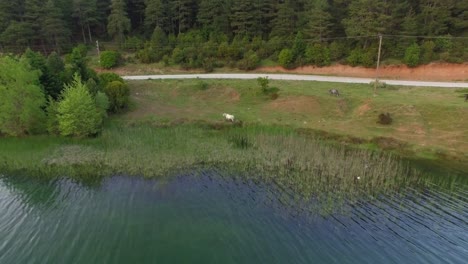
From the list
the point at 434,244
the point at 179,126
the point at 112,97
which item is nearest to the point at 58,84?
the point at 112,97

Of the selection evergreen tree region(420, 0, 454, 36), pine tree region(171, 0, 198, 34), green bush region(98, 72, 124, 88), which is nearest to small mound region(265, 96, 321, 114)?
green bush region(98, 72, 124, 88)

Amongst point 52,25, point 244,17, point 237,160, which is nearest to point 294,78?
point 244,17

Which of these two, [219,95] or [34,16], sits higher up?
[34,16]

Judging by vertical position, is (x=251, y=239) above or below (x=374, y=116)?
below

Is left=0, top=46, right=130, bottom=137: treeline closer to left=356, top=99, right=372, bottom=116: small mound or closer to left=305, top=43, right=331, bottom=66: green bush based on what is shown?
left=356, top=99, right=372, bottom=116: small mound

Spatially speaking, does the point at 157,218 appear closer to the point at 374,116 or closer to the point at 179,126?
the point at 179,126

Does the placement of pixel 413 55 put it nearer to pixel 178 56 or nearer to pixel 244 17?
pixel 244 17
